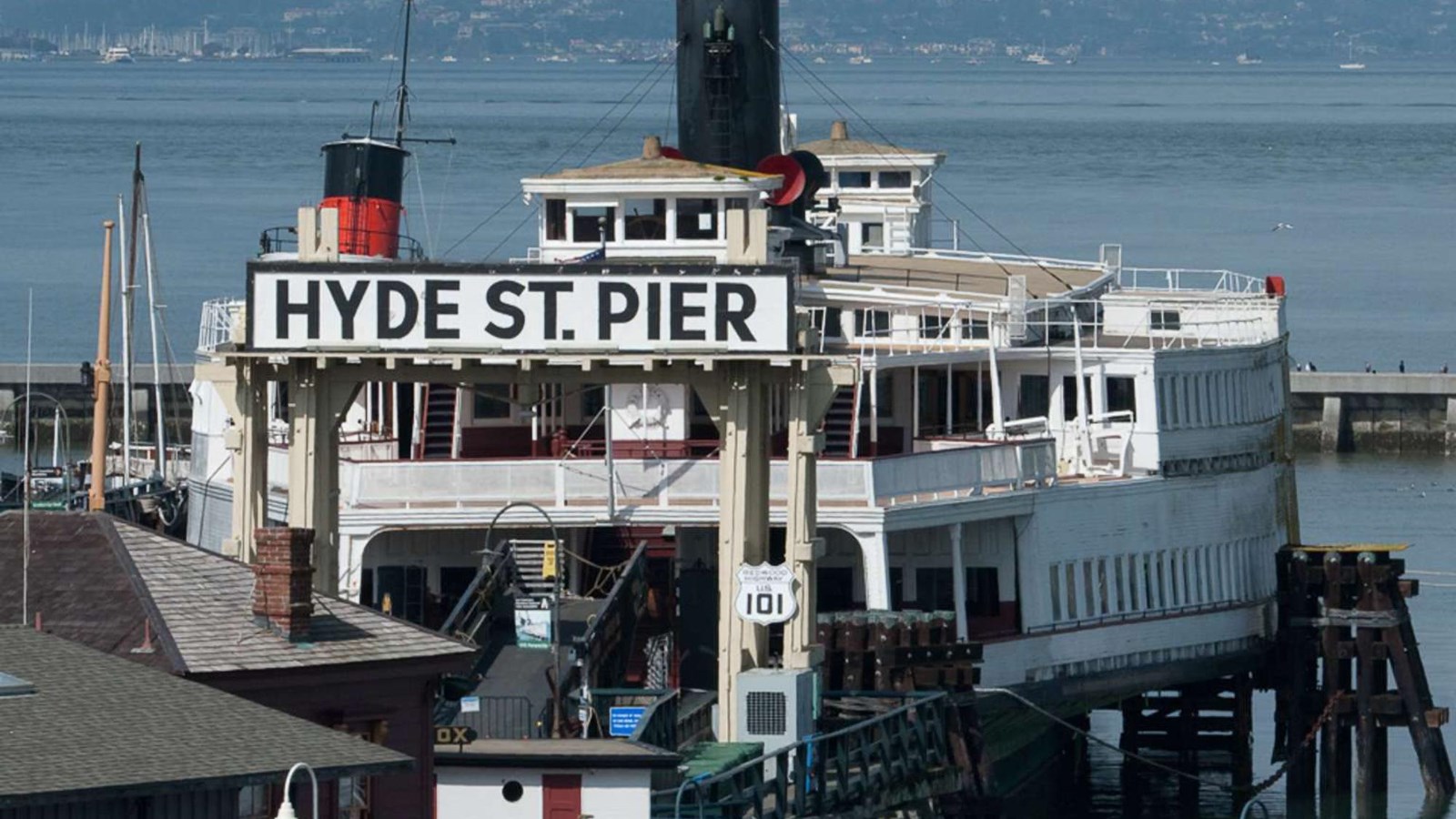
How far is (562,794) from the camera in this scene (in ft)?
101

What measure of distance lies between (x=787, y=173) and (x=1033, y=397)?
6572 millimetres

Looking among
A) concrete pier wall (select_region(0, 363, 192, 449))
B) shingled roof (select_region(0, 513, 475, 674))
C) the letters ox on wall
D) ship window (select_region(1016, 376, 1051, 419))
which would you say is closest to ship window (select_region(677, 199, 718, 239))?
ship window (select_region(1016, 376, 1051, 419))

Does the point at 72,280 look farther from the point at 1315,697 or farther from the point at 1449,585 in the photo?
the point at 1315,697

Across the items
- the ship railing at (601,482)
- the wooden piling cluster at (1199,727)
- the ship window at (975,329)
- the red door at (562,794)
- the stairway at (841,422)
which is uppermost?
the ship window at (975,329)

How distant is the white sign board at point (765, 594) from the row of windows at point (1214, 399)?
15.9 metres

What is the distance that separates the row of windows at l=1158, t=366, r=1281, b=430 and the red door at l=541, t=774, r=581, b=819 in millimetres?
23129

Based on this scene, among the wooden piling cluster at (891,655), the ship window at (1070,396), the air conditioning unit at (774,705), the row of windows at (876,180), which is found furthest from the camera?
the row of windows at (876,180)

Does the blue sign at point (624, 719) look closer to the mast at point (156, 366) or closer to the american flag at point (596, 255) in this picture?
the american flag at point (596, 255)

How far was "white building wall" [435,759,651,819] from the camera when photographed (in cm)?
3070

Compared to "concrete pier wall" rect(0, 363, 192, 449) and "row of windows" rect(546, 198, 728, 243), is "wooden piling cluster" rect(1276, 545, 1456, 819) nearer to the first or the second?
"row of windows" rect(546, 198, 728, 243)

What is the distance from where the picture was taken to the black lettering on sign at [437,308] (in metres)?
37.2

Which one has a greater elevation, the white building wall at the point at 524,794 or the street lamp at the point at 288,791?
the street lamp at the point at 288,791

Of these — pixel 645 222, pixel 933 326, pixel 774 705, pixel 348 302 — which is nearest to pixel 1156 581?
pixel 933 326

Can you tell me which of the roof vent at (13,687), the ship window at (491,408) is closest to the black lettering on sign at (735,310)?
the roof vent at (13,687)
